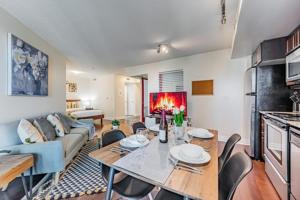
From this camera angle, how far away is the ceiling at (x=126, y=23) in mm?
2000

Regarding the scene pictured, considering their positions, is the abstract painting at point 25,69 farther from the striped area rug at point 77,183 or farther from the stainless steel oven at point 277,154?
the stainless steel oven at point 277,154

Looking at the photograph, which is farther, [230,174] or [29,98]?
[29,98]

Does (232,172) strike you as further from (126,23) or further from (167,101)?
(167,101)

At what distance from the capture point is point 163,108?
1.87 metres

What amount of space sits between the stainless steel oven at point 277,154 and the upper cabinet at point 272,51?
101 cm

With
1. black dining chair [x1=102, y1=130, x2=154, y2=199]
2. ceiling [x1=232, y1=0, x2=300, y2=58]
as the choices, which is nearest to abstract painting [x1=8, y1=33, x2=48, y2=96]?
black dining chair [x1=102, y1=130, x2=154, y2=199]

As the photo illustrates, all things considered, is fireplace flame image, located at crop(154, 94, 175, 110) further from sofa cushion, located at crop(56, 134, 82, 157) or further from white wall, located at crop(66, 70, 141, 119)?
white wall, located at crop(66, 70, 141, 119)

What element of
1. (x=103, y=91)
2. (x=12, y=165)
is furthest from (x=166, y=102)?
(x=103, y=91)

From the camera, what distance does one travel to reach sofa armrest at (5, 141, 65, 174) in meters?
1.91

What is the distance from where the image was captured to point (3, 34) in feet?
7.10

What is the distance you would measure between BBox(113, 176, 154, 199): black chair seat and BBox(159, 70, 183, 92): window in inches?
148

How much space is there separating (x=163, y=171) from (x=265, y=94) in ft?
9.07

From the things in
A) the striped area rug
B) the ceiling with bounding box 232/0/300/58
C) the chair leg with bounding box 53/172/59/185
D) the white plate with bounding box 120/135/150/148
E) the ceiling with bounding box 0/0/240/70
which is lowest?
the striped area rug

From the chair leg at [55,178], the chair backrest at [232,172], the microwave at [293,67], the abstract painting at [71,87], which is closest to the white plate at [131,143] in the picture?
the chair backrest at [232,172]
